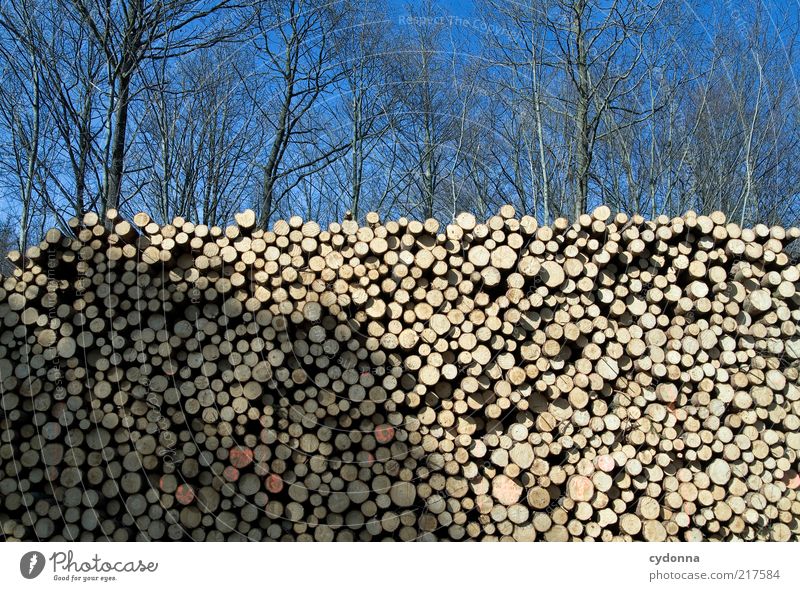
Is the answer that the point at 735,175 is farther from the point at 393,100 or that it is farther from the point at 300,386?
the point at 300,386

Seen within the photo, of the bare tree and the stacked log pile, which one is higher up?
the bare tree

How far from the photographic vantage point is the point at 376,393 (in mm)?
4301

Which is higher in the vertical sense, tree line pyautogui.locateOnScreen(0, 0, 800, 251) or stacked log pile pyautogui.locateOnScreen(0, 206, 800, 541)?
tree line pyautogui.locateOnScreen(0, 0, 800, 251)

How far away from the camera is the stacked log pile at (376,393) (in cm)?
425

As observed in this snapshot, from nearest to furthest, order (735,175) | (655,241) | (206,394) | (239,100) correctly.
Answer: (206,394)
(655,241)
(239,100)
(735,175)

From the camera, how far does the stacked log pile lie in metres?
4.25

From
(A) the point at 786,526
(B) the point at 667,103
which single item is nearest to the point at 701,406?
(A) the point at 786,526

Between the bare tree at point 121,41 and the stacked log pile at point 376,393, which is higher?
the bare tree at point 121,41

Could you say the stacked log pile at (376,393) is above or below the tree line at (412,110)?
below

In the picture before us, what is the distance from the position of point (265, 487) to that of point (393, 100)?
6947 millimetres

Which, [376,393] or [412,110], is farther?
[412,110]
